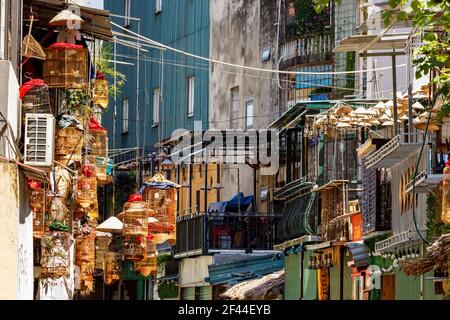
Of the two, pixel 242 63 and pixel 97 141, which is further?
pixel 242 63

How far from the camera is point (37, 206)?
26.1 m

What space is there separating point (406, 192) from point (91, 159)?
6765 mm

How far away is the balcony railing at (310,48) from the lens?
48.4 metres

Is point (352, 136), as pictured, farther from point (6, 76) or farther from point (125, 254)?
point (6, 76)

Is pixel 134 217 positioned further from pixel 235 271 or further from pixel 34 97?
pixel 235 271

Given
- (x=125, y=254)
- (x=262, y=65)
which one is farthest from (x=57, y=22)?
(x=262, y=65)

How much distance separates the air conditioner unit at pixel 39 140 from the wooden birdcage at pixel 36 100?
41 centimetres

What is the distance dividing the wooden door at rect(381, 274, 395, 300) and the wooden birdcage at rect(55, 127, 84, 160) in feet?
43.2

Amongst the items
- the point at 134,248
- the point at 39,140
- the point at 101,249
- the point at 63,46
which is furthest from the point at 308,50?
the point at 39,140

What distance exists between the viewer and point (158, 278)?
198 feet

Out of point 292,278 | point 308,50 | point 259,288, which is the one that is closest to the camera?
point 259,288

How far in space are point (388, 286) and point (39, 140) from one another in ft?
60.5

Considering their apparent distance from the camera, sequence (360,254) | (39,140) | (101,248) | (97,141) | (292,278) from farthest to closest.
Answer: (292,278)
(101,248)
(360,254)
(97,141)
(39,140)

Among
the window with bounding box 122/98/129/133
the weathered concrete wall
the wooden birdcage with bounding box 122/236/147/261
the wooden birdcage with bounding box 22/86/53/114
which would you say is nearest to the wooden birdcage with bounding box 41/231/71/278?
the wooden birdcage with bounding box 22/86/53/114
